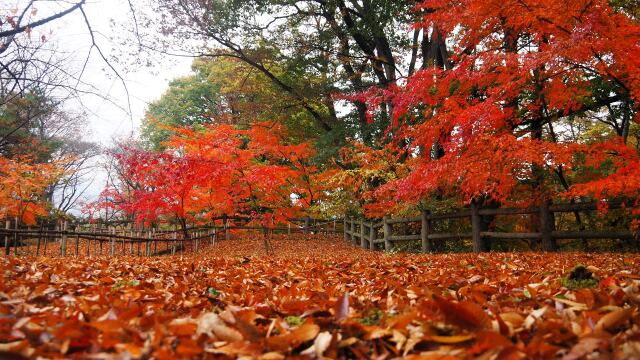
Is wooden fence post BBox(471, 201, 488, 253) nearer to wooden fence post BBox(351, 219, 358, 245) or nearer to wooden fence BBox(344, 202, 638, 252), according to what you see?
wooden fence BBox(344, 202, 638, 252)

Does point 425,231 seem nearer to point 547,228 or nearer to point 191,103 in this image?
point 547,228

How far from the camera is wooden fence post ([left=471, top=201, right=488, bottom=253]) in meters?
9.37

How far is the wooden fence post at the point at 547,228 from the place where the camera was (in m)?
8.27

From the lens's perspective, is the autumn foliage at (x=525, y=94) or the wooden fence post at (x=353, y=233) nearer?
the autumn foliage at (x=525, y=94)

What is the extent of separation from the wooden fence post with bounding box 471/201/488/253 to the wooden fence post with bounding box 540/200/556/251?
4.35 feet

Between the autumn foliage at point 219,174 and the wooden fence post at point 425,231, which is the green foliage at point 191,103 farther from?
the wooden fence post at point 425,231

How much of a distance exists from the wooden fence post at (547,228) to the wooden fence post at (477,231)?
1325mm

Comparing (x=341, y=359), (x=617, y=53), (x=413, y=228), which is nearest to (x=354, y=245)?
(x=413, y=228)

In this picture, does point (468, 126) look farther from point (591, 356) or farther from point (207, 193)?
point (207, 193)

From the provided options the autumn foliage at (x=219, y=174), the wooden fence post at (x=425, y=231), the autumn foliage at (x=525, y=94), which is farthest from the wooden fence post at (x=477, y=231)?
the autumn foliage at (x=219, y=174)

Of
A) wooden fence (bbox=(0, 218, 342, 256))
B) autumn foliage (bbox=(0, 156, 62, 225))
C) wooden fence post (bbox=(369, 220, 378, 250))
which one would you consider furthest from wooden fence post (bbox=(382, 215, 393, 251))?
autumn foliage (bbox=(0, 156, 62, 225))

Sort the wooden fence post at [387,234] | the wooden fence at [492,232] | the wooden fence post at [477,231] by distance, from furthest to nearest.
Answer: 1. the wooden fence post at [387,234]
2. the wooden fence post at [477,231]
3. the wooden fence at [492,232]

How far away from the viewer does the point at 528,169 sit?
8562mm

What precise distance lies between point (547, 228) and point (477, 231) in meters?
1.49
